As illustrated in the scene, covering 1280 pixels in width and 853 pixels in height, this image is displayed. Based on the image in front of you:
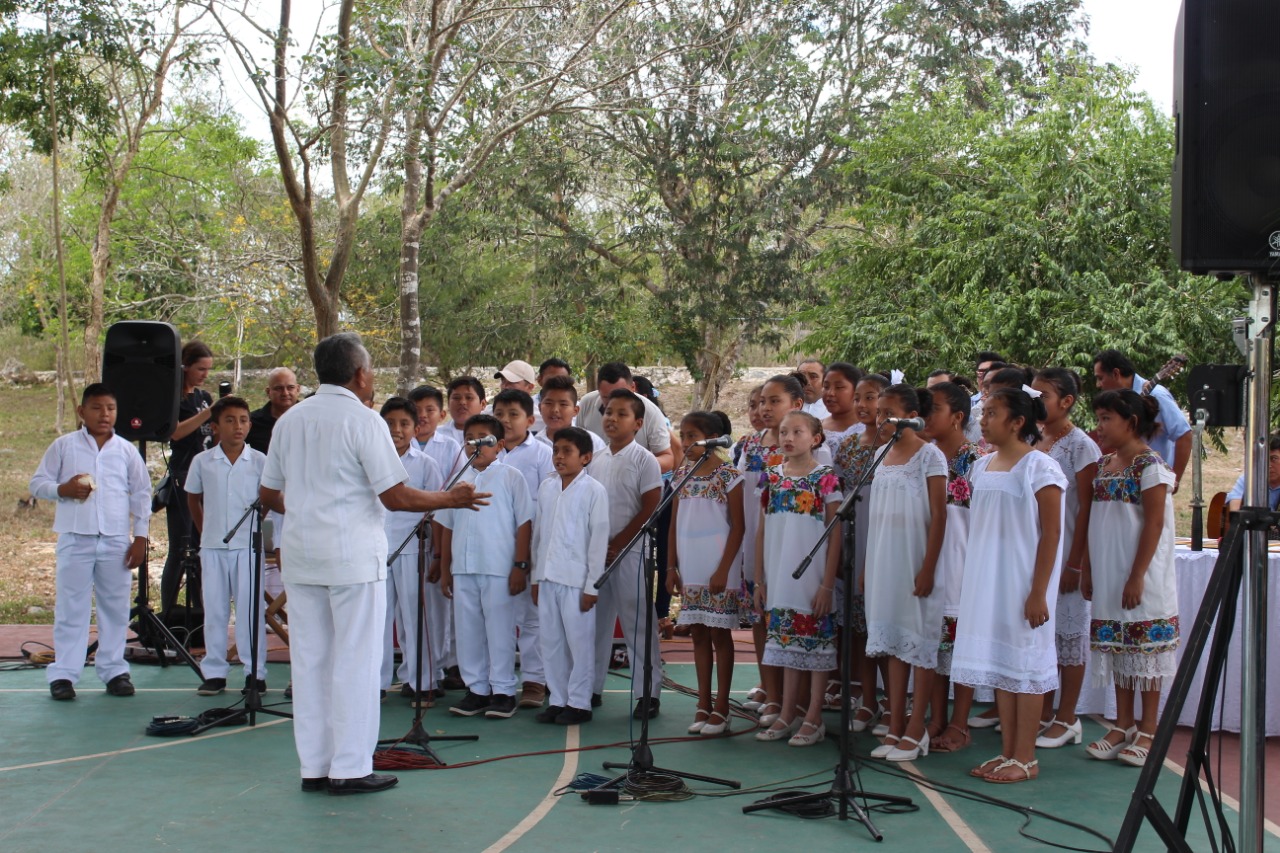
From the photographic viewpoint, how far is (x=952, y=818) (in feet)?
16.9

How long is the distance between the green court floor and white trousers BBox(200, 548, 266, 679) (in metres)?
0.68

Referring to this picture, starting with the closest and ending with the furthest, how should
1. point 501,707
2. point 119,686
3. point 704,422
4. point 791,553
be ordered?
point 791,553 → point 704,422 → point 501,707 → point 119,686

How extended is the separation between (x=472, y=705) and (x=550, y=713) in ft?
1.82

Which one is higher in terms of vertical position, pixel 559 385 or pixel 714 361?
pixel 714 361

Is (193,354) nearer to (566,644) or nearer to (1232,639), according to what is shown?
(566,644)

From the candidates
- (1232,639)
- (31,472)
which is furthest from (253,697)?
(31,472)

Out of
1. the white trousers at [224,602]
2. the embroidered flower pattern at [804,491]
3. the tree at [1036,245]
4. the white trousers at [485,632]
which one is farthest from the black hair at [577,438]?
the tree at [1036,245]

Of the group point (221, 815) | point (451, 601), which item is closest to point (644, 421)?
point (451, 601)

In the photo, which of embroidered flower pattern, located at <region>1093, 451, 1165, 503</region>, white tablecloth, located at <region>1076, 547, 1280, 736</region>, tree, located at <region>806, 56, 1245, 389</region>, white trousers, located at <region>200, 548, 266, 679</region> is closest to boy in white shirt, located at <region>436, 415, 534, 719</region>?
white trousers, located at <region>200, 548, 266, 679</region>

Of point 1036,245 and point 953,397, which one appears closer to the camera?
point 953,397

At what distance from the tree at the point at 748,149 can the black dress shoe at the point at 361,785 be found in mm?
15178

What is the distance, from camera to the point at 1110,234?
1495 centimetres

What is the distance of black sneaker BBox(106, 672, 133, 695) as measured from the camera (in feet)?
25.0

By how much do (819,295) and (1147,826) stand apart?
53.8ft
